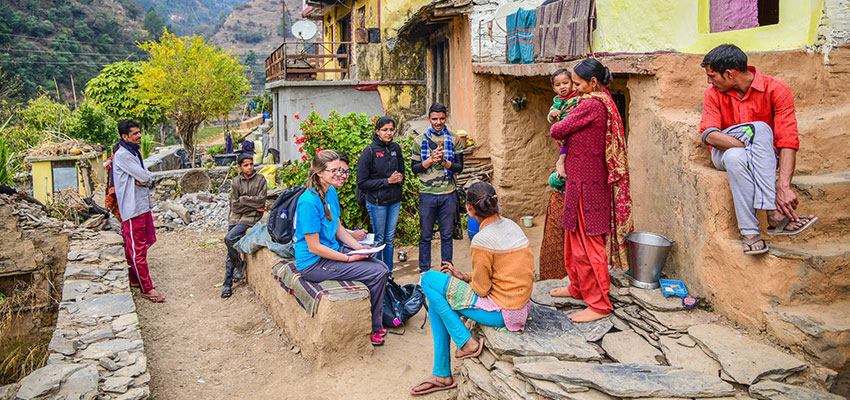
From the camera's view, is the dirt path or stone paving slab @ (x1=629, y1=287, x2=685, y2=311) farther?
the dirt path

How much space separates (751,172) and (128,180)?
5823 millimetres

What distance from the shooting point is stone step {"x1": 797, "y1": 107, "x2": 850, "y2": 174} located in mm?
3943

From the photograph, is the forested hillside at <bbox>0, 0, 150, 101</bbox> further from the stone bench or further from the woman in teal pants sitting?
the woman in teal pants sitting

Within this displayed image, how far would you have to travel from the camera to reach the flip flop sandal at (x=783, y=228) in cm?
341

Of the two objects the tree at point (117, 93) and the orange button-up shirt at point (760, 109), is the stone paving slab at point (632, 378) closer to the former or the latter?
the orange button-up shirt at point (760, 109)

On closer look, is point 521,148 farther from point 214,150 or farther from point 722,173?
point 214,150

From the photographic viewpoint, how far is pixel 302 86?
1480 centimetres

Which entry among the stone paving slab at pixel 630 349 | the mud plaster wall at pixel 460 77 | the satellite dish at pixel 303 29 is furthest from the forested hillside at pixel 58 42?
the stone paving slab at pixel 630 349

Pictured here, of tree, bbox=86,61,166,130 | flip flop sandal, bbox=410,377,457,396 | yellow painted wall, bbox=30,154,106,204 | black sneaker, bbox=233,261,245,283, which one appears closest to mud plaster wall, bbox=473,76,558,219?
black sneaker, bbox=233,261,245,283

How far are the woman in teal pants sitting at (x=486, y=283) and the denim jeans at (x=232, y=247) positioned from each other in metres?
3.55

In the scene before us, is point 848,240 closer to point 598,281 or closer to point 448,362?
point 598,281

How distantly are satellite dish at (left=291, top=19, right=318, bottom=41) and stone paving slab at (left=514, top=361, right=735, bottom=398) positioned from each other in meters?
16.0

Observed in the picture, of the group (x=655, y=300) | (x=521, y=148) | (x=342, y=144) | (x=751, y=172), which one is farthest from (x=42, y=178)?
(x=751, y=172)

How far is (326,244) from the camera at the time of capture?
468cm
